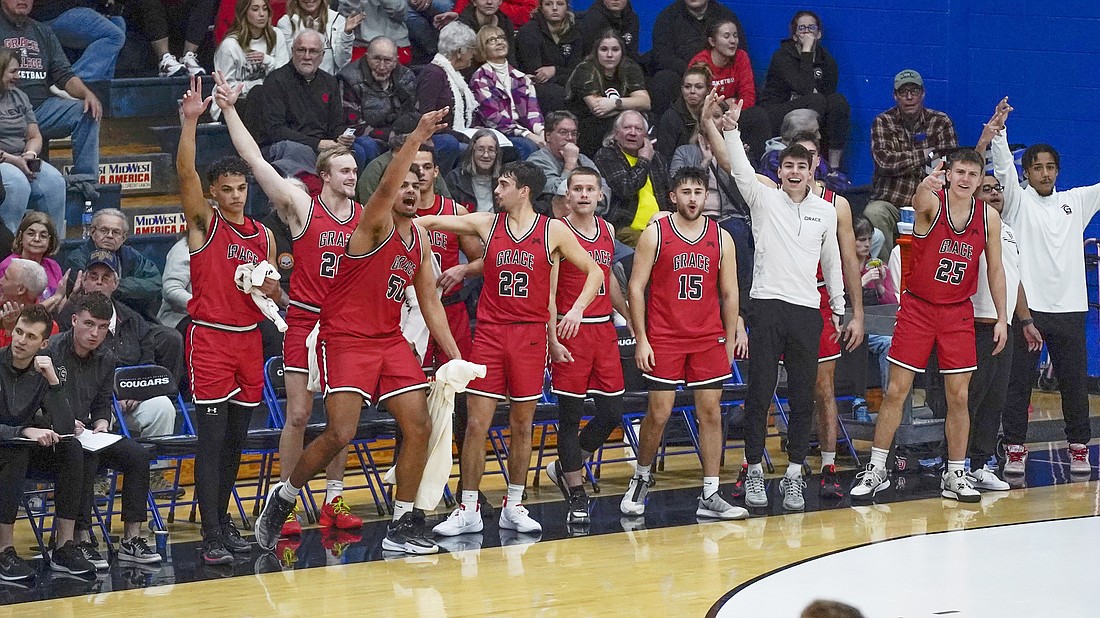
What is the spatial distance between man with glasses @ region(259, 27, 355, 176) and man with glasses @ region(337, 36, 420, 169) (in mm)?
212

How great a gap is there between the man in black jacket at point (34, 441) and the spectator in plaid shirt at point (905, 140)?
6.63 meters

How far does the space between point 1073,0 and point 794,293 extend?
4.87 metres

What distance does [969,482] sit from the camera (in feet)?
28.3

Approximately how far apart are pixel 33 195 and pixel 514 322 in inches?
133

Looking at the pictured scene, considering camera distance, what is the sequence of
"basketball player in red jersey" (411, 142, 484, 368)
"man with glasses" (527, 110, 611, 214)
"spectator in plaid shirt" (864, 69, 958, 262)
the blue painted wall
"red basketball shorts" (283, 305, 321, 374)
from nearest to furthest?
"red basketball shorts" (283, 305, 321, 374), "basketball player in red jersey" (411, 142, 484, 368), "man with glasses" (527, 110, 611, 214), "spectator in plaid shirt" (864, 69, 958, 262), the blue painted wall

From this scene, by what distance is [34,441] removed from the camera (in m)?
6.74

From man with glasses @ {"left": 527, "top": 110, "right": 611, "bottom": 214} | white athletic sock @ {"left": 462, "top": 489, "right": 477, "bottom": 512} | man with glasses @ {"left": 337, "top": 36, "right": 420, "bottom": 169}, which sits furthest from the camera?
man with glasses @ {"left": 337, "top": 36, "right": 420, "bottom": 169}

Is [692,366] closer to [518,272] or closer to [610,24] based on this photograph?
[518,272]

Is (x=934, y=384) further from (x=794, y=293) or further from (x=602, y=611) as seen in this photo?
(x=602, y=611)

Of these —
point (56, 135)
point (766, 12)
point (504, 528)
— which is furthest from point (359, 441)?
point (766, 12)

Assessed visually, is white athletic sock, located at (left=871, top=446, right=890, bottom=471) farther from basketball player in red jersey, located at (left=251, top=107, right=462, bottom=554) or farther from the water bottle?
the water bottle

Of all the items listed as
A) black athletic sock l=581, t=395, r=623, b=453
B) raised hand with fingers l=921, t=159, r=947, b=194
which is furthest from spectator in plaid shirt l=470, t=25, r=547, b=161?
raised hand with fingers l=921, t=159, r=947, b=194

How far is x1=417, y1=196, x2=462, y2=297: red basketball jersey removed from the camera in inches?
319

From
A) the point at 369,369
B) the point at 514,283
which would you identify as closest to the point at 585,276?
the point at 514,283
